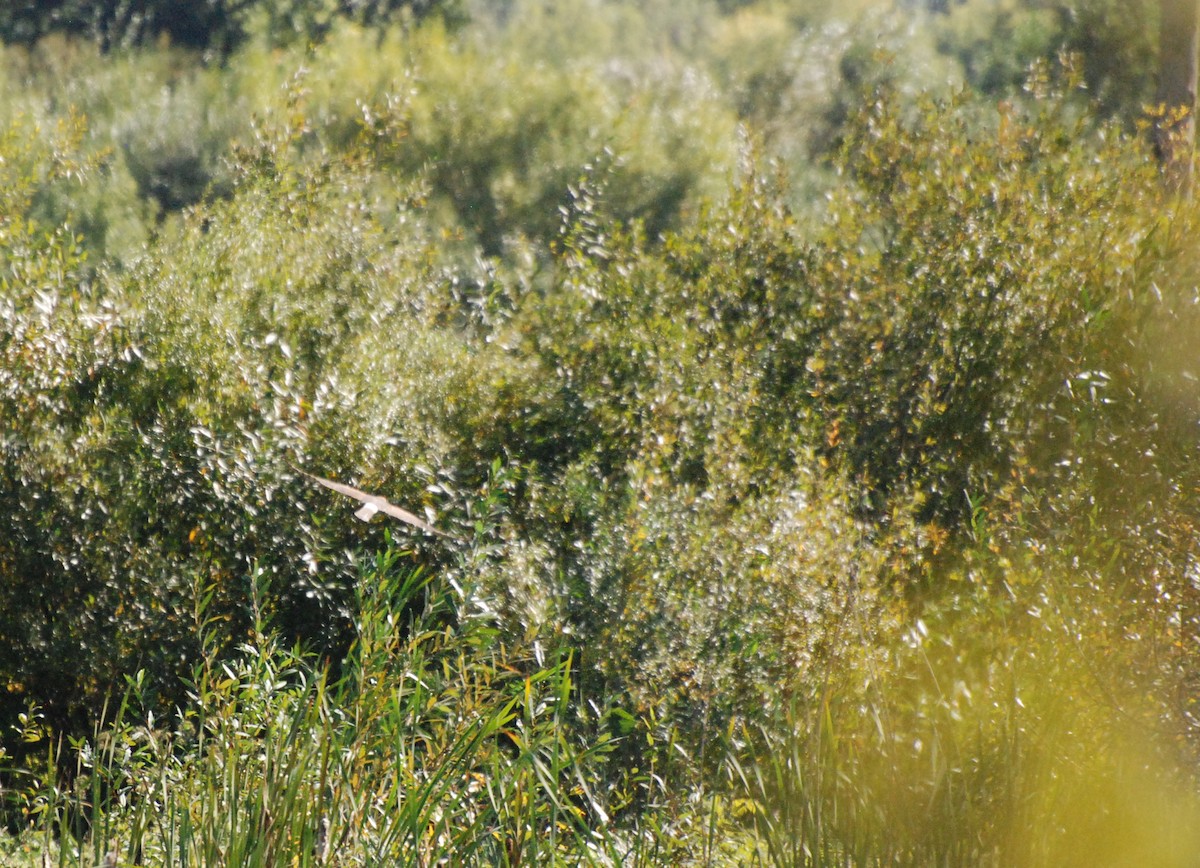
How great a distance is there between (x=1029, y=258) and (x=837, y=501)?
8.71 feet

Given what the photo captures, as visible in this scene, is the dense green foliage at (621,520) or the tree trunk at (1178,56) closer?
the dense green foliage at (621,520)

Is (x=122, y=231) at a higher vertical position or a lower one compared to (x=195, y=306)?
lower

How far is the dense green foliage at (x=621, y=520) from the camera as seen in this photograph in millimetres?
3318

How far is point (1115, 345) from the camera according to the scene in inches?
271

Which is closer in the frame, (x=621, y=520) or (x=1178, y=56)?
(x=621, y=520)

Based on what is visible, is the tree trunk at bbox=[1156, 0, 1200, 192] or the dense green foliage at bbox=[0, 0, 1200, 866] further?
the tree trunk at bbox=[1156, 0, 1200, 192]

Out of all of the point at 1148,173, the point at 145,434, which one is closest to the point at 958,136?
the point at 1148,173

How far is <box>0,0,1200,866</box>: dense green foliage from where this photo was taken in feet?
10.9

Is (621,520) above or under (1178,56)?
under

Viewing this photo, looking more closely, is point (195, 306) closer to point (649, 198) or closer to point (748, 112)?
point (649, 198)

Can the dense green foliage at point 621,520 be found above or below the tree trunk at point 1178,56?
below

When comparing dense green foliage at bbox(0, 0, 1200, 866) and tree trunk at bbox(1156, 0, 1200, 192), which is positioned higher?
tree trunk at bbox(1156, 0, 1200, 192)

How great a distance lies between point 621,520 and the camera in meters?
6.38

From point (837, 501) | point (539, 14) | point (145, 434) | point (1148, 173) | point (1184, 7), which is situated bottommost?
point (539, 14)
